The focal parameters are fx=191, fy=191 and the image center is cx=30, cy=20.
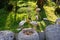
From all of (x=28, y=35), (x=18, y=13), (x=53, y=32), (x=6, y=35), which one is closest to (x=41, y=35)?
(x=53, y=32)

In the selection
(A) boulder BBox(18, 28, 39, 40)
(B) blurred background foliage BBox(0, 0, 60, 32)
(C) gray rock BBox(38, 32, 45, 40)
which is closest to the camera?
(A) boulder BBox(18, 28, 39, 40)

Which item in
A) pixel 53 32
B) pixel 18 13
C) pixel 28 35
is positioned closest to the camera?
pixel 28 35

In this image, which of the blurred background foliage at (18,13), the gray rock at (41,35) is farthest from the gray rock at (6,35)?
the gray rock at (41,35)

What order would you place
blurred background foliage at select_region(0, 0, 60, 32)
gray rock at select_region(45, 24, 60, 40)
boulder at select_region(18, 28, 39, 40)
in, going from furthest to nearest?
blurred background foliage at select_region(0, 0, 60, 32), gray rock at select_region(45, 24, 60, 40), boulder at select_region(18, 28, 39, 40)

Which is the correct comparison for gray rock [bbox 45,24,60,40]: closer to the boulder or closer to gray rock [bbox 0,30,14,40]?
the boulder

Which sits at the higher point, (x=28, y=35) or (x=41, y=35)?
(x=28, y=35)

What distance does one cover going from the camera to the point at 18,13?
5949 millimetres

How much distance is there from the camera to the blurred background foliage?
546 cm

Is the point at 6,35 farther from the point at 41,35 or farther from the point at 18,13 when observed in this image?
the point at 18,13

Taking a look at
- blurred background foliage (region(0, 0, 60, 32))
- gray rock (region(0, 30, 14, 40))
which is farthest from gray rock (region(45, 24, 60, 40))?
gray rock (region(0, 30, 14, 40))

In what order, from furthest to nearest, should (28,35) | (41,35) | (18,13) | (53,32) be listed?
(18,13) < (41,35) < (53,32) < (28,35)

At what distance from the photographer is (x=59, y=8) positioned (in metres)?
6.62

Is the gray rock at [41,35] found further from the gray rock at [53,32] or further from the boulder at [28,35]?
the boulder at [28,35]

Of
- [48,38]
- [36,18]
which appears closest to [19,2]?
[36,18]
